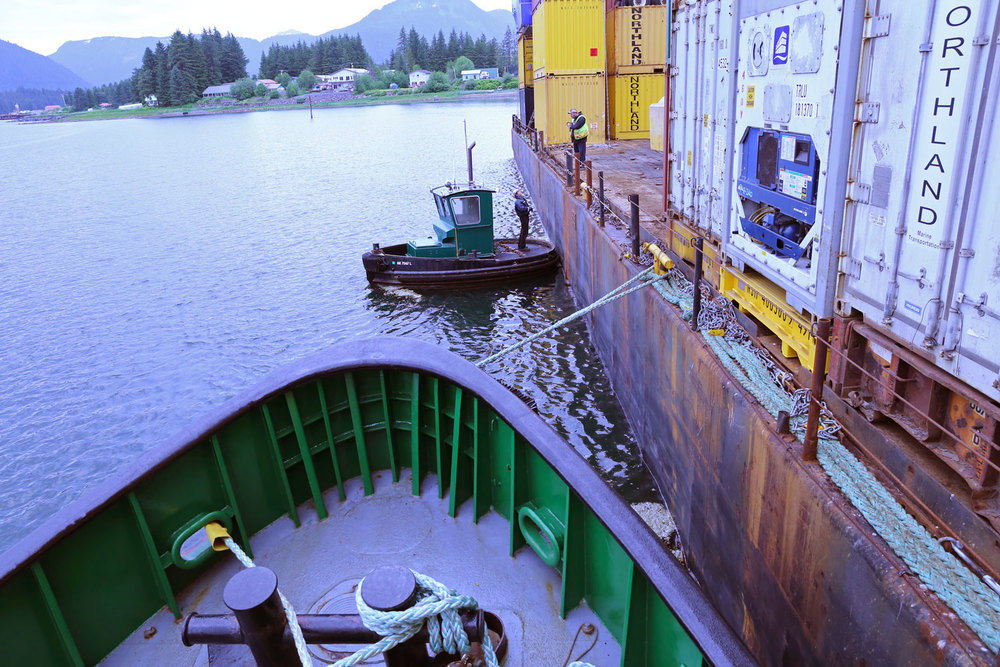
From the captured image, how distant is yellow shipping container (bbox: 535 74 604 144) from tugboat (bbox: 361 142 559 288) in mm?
8683

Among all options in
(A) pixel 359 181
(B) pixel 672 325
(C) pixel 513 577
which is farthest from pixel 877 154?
(A) pixel 359 181

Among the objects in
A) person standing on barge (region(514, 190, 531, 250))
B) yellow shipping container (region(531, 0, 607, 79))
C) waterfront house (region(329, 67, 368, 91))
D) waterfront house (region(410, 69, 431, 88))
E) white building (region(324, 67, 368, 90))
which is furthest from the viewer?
white building (region(324, 67, 368, 90))

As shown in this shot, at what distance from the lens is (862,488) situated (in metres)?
4.17

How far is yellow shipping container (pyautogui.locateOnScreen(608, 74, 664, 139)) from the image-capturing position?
1009 inches

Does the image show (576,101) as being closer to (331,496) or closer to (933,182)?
(331,496)

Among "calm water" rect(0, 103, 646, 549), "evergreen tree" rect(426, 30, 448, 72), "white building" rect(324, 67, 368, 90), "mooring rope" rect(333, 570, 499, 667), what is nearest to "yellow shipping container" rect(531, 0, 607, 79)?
"calm water" rect(0, 103, 646, 549)

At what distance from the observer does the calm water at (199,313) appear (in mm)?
12477

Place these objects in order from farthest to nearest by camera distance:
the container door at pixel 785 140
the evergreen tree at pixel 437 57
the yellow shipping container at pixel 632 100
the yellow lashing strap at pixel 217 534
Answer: the evergreen tree at pixel 437 57
the yellow shipping container at pixel 632 100
the container door at pixel 785 140
the yellow lashing strap at pixel 217 534

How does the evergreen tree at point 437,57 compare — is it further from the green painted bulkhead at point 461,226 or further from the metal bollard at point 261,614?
the metal bollard at point 261,614

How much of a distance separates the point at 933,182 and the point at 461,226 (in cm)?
1536

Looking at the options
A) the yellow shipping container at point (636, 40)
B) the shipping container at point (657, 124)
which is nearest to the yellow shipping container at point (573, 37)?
the yellow shipping container at point (636, 40)

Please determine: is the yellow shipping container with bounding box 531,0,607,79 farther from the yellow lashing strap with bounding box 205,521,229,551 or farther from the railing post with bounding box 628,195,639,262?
the yellow lashing strap with bounding box 205,521,229,551

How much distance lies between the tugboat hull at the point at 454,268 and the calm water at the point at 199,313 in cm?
50

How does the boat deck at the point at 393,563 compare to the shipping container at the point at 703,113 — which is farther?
the shipping container at the point at 703,113
